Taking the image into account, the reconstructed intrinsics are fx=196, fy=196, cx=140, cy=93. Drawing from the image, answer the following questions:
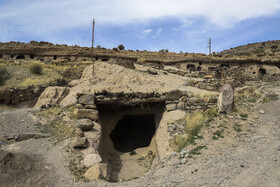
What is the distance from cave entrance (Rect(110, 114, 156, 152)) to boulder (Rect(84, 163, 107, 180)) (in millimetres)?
5912

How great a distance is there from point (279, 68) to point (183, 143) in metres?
23.7

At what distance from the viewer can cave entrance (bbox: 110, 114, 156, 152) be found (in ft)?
38.7

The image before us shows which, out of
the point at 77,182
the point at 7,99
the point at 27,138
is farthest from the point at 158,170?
the point at 7,99

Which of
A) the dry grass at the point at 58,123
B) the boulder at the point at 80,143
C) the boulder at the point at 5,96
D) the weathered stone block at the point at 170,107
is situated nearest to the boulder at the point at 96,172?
the boulder at the point at 80,143

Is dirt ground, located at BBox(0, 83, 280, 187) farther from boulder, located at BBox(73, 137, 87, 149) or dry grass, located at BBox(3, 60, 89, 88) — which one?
dry grass, located at BBox(3, 60, 89, 88)

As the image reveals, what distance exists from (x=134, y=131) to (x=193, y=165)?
8391mm

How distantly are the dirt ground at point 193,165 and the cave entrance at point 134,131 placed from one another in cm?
544

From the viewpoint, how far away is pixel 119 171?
721cm

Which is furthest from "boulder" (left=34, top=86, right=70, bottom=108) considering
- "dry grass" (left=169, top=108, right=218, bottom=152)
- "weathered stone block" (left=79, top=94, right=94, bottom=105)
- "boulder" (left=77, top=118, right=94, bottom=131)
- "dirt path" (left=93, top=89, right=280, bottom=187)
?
"dirt path" (left=93, top=89, right=280, bottom=187)

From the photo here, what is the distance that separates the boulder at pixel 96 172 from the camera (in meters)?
5.19

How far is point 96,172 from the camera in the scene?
5.28 metres

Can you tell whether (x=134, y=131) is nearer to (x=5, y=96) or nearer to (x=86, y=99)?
(x=86, y=99)

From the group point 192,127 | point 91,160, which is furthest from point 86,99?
point 192,127

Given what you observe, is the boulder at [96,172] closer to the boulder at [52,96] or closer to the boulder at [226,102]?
the boulder at [226,102]
